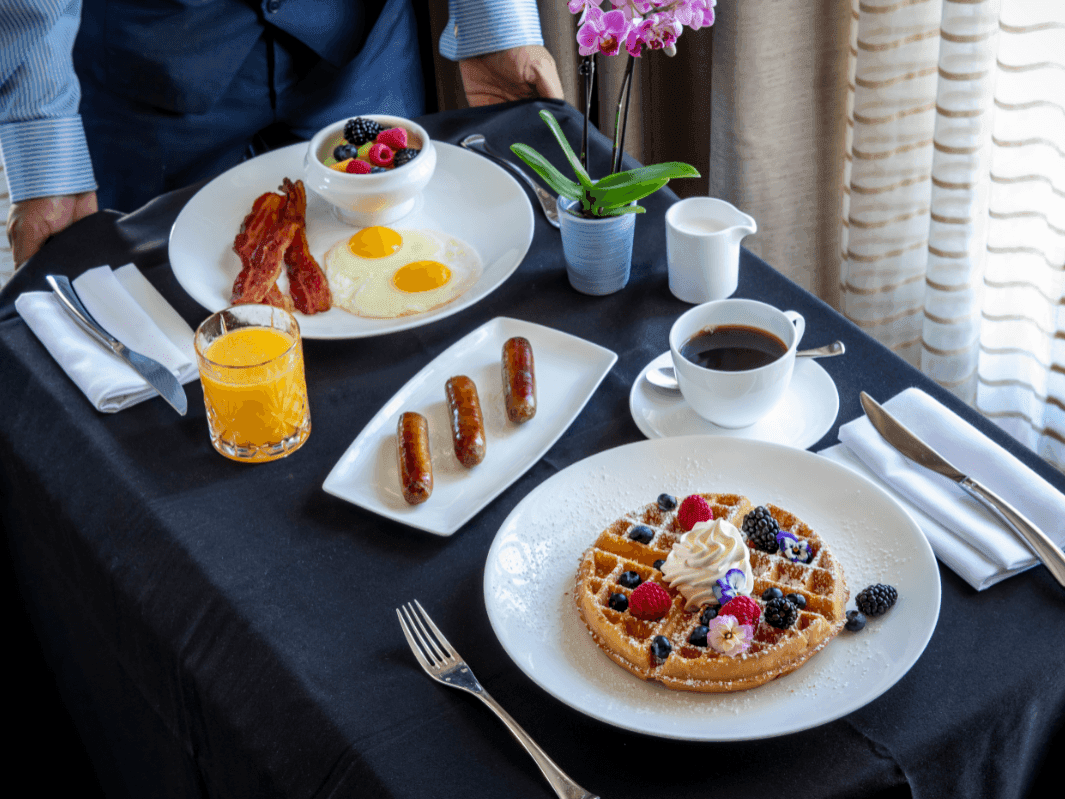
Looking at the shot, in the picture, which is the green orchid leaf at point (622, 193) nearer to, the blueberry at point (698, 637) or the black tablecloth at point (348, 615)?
the black tablecloth at point (348, 615)

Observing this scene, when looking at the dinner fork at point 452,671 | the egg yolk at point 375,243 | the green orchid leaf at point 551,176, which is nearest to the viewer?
the dinner fork at point 452,671

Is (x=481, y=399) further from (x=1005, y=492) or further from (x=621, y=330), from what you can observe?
(x=1005, y=492)

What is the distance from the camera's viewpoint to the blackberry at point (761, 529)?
107 cm

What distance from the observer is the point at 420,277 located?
5.40ft

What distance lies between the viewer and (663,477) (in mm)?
1218

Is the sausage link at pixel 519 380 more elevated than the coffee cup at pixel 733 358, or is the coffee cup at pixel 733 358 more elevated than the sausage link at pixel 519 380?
the coffee cup at pixel 733 358

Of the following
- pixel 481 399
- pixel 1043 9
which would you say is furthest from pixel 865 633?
pixel 1043 9

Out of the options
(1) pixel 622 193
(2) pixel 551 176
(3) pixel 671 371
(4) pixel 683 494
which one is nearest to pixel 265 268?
(2) pixel 551 176

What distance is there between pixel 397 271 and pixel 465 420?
1.43ft

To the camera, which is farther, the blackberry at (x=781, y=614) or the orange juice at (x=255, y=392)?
the orange juice at (x=255, y=392)

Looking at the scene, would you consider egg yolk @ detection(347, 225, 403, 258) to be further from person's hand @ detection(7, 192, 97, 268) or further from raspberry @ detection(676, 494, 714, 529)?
raspberry @ detection(676, 494, 714, 529)

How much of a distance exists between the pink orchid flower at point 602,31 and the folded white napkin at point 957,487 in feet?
1.98

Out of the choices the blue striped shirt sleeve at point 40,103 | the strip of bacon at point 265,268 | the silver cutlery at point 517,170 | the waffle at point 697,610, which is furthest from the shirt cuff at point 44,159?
the waffle at point 697,610

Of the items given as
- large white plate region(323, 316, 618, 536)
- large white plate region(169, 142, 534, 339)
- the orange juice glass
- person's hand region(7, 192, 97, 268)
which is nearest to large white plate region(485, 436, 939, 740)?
large white plate region(323, 316, 618, 536)
